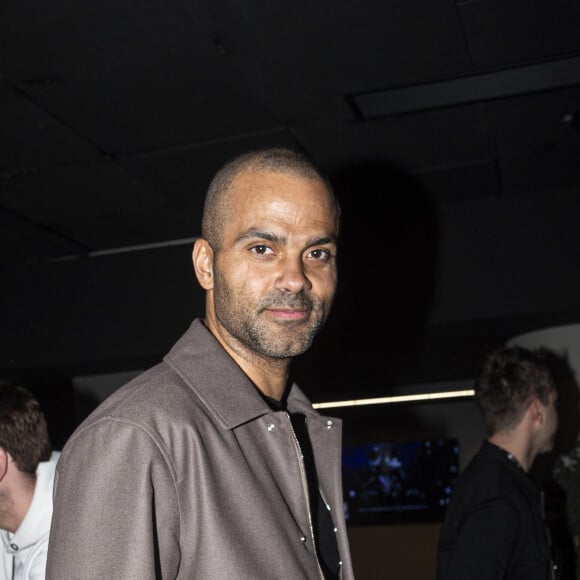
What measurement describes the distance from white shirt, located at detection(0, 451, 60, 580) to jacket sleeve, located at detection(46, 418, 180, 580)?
52.6 inches

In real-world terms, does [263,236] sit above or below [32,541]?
above

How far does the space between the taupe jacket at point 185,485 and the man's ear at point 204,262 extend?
0.52 ft

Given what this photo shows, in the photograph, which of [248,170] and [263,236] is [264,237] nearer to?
[263,236]

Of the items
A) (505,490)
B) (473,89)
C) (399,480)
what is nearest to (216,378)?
(505,490)

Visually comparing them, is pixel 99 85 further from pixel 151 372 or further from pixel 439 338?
pixel 439 338

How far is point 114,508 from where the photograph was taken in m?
1.16

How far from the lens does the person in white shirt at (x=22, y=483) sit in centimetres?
253

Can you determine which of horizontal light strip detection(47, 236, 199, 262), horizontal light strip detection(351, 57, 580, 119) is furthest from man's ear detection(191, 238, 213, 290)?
horizontal light strip detection(47, 236, 199, 262)

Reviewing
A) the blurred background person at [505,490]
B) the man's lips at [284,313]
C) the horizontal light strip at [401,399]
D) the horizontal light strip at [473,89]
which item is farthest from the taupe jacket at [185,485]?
the horizontal light strip at [401,399]

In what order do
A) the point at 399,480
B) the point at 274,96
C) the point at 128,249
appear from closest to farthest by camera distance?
the point at 274,96 < the point at 128,249 < the point at 399,480

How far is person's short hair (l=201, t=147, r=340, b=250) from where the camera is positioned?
63.4 inches

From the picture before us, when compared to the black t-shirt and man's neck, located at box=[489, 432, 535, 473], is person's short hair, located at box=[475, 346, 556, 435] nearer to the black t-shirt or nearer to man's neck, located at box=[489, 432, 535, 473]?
man's neck, located at box=[489, 432, 535, 473]

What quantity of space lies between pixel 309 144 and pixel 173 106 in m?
0.84

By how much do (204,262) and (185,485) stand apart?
55 centimetres
